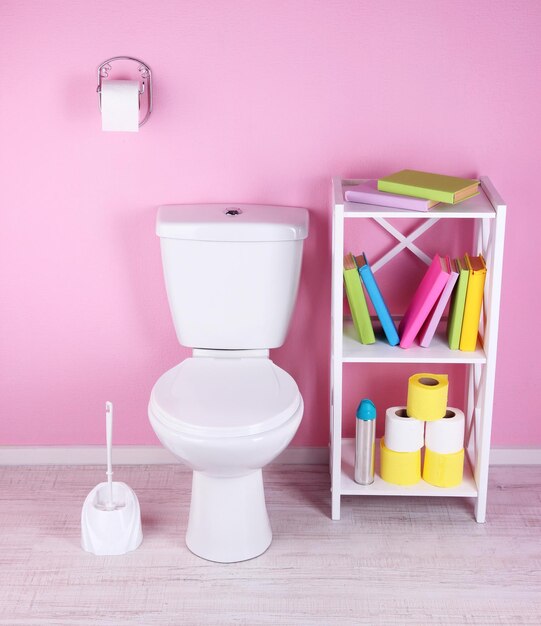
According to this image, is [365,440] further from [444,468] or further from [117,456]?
[117,456]

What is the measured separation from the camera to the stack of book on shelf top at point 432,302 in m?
2.45

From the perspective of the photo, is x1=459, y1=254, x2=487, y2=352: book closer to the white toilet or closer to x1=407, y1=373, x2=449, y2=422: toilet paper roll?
x1=407, y1=373, x2=449, y2=422: toilet paper roll

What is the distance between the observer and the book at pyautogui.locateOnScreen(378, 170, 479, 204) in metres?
2.34

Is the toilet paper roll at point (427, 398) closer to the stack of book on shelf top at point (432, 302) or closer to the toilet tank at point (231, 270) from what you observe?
the stack of book on shelf top at point (432, 302)

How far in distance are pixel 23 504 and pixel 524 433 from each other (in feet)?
4.92

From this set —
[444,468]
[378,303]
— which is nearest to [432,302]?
[378,303]

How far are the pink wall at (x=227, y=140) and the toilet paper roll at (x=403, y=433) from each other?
265 mm

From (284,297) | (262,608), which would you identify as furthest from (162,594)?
(284,297)

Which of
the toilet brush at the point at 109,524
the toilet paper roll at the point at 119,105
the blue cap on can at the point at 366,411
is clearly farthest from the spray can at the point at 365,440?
the toilet paper roll at the point at 119,105

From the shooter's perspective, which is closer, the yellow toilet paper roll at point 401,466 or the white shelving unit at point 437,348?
the white shelving unit at point 437,348

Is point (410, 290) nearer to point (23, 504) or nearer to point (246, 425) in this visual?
point (246, 425)

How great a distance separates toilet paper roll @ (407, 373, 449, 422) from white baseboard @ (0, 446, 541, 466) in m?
0.43

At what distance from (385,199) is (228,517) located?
905 mm

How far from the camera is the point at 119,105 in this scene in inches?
96.2
